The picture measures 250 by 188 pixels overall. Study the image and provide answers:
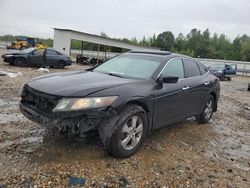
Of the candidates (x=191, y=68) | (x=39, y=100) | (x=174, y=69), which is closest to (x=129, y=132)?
(x=39, y=100)

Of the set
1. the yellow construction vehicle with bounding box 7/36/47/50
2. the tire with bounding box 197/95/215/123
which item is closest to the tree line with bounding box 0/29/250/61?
the yellow construction vehicle with bounding box 7/36/47/50

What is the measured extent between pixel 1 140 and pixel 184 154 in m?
3.02

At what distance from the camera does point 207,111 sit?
6836mm

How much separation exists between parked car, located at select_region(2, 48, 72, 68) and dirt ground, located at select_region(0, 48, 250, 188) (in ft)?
39.6

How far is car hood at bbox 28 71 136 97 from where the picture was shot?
3928 millimetres

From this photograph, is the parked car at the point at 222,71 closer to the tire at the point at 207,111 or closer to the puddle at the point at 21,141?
the tire at the point at 207,111

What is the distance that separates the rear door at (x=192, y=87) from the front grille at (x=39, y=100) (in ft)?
8.64

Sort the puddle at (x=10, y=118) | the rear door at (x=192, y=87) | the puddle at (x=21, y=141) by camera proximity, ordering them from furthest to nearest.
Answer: the puddle at (x=10, y=118), the rear door at (x=192, y=87), the puddle at (x=21, y=141)

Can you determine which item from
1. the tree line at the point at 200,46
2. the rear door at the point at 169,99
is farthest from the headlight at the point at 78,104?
the tree line at the point at 200,46

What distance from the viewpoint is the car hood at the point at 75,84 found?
155 inches

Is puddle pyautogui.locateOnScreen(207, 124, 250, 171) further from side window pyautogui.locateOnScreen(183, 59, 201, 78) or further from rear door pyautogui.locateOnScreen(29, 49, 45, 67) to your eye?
rear door pyautogui.locateOnScreen(29, 49, 45, 67)

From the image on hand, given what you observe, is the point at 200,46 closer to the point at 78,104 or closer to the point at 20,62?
the point at 20,62

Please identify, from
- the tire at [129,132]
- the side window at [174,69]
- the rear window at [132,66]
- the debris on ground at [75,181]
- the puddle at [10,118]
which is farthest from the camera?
the puddle at [10,118]

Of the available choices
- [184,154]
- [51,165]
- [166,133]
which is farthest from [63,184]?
[166,133]
